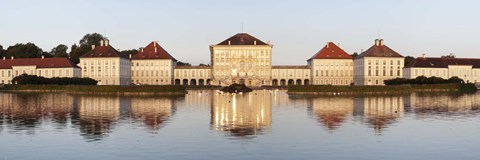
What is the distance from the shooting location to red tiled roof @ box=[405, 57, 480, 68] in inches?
4177

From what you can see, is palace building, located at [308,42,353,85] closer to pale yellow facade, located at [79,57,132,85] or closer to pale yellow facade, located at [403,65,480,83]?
pale yellow facade, located at [403,65,480,83]

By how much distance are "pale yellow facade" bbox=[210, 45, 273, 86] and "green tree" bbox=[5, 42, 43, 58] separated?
3507 cm

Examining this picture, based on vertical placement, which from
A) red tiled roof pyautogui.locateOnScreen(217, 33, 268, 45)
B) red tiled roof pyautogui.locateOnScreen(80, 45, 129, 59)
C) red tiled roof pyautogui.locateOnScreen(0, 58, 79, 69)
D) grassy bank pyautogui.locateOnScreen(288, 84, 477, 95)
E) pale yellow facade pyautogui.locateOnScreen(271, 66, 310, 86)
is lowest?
grassy bank pyautogui.locateOnScreen(288, 84, 477, 95)

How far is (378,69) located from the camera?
11006 centimetres

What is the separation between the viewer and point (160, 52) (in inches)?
4555

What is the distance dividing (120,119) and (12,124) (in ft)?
14.3

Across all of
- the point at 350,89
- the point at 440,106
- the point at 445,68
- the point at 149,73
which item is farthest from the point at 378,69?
the point at 440,106

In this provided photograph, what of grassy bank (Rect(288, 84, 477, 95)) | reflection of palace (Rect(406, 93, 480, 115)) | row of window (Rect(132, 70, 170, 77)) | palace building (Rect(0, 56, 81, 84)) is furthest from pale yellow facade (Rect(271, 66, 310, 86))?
reflection of palace (Rect(406, 93, 480, 115))

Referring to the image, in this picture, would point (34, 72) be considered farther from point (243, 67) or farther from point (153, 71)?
point (243, 67)

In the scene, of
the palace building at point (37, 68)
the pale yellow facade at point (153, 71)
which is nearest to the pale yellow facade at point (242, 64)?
the pale yellow facade at point (153, 71)

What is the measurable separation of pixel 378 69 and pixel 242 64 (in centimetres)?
2482

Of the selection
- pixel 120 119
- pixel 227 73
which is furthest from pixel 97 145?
pixel 227 73

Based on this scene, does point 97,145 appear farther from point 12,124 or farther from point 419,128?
point 419,128

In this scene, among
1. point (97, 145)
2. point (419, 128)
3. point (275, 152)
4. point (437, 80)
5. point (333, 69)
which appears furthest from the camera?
point (333, 69)
